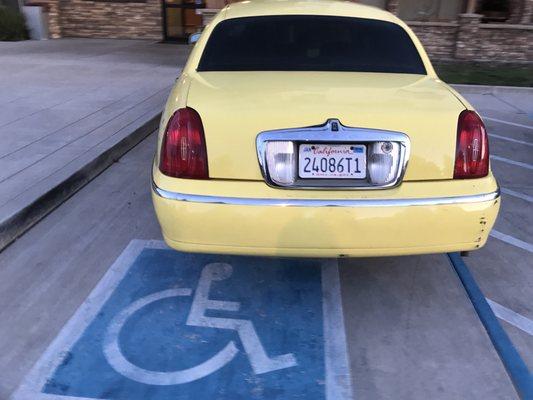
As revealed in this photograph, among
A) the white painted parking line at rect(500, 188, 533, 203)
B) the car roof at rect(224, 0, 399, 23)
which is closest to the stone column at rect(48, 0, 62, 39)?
the car roof at rect(224, 0, 399, 23)

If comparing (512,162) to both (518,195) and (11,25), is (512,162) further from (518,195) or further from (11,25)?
(11,25)

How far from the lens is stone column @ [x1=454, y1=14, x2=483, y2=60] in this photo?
1284 centimetres

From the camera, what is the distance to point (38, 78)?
938 centimetres

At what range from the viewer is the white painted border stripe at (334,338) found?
2533 millimetres

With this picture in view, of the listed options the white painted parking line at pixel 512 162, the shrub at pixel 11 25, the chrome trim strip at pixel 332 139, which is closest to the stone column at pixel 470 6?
the white painted parking line at pixel 512 162

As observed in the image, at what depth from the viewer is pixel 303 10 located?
3.96 meters

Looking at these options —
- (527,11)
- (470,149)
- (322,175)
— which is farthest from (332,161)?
(527,11)

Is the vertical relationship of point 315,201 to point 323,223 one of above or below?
above

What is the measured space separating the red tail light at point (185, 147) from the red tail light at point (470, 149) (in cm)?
131

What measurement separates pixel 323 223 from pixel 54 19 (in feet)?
51.0

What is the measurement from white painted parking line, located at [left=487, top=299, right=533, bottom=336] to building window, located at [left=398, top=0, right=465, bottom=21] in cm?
1224

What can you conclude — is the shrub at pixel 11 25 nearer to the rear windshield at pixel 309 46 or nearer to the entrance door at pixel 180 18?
the entrance door at pixel 180 18

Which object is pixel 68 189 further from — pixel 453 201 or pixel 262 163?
pixel 453 201

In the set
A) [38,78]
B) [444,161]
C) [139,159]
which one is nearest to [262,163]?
[444,161]
